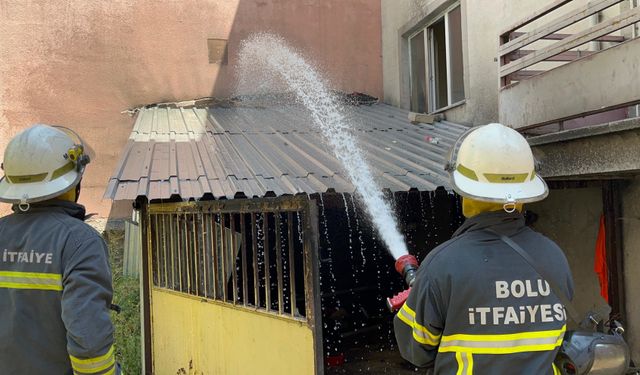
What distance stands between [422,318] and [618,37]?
163 inches

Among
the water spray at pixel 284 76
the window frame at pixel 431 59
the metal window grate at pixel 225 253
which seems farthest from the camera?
the water spray at pixel 284 76

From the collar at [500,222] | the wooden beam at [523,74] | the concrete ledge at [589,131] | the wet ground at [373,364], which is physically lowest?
the wet ground at [373,364]

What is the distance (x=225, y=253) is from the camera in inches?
207

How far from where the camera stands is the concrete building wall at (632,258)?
16.4 feet

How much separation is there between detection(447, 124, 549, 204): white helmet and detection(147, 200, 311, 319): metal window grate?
2123 millimetres

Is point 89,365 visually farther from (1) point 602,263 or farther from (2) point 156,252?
(2) point 156,252

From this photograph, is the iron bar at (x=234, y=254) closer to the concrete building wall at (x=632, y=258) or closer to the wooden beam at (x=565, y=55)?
the wooden beam at (x=565, y=55)

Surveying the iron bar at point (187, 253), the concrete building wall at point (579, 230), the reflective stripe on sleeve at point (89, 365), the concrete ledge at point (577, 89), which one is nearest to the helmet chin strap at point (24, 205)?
the reflective stripe on sleeve at point (89, 365)

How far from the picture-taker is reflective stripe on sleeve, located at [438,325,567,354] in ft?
6.27

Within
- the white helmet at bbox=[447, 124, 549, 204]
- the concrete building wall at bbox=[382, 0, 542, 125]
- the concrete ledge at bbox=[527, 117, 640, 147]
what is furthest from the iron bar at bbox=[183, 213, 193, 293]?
the white helmet at bbox=[447, 124, 549, 204]

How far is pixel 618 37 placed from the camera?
16.0ft

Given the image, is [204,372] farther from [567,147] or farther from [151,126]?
[567,147]

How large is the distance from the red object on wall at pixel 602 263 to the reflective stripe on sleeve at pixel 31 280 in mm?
4842

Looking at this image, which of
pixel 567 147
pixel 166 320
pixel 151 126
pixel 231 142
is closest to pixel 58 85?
pixel 151 126
